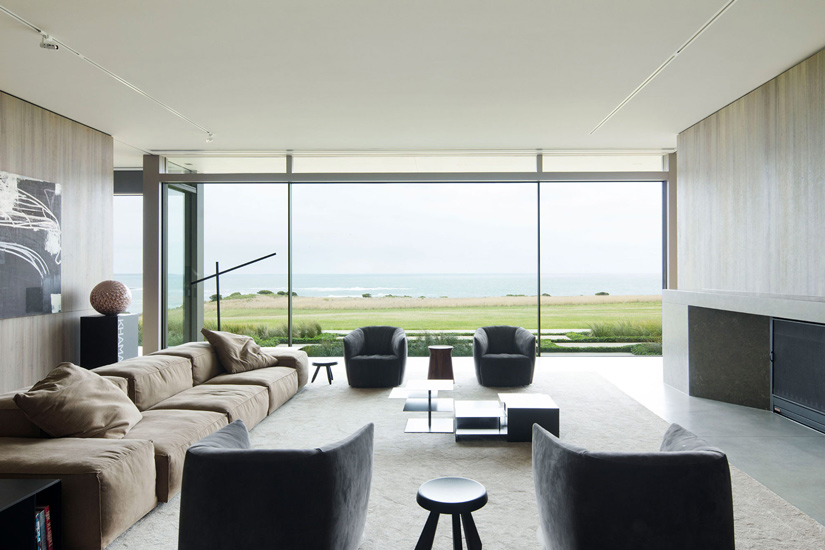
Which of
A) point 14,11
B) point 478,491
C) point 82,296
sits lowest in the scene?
point 478,491

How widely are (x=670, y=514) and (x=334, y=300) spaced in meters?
20.0

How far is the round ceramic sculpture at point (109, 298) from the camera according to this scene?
19.1 ft

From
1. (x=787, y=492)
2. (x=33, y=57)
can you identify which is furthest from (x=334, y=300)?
(x=787, y=492)

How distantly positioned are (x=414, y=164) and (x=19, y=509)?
625 centimetres

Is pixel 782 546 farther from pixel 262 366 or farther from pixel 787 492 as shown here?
pixel 262 366

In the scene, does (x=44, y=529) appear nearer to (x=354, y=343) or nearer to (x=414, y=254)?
(x=354, y=343)

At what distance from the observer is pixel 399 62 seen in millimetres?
4320

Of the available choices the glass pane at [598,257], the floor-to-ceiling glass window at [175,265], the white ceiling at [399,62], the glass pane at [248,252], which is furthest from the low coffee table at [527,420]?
the glass pane at [598,257]

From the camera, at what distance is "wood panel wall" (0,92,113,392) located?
5.11 metres

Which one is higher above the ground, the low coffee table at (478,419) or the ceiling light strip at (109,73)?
the ceiling light strip at (109,73)

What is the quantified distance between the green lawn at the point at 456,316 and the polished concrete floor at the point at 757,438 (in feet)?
44.6

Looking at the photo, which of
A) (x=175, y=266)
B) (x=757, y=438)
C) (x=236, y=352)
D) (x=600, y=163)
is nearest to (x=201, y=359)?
(x=236, y=352)

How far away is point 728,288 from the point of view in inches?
216

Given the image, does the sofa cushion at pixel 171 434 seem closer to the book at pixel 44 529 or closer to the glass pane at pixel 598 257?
the book at pixel 44 529
